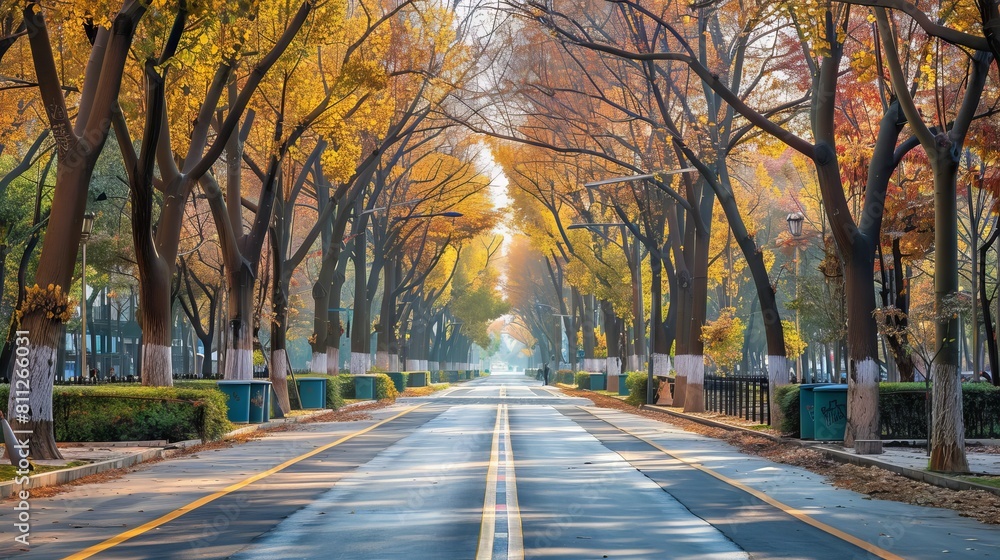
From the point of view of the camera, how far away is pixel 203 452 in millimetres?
20969

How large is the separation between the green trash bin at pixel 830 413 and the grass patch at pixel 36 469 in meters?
13.1

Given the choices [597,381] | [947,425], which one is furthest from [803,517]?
[597,381]

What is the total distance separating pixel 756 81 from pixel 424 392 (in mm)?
40273

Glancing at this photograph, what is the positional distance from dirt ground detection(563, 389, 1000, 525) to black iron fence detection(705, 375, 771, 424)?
4128mm

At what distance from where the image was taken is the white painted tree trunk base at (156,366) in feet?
76.2

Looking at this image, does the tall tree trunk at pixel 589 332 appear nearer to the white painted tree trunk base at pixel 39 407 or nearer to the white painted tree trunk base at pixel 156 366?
the white painted tree trunk base at pixel 156 366

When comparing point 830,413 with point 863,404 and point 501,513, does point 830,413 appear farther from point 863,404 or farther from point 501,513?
point 501,513

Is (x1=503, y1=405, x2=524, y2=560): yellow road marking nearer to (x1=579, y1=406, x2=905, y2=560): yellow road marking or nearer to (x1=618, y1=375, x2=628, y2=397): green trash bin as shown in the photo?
(x1=579, y1=406, x2=905, y2=560): yellow road marking

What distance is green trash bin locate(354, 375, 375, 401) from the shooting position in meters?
48.0

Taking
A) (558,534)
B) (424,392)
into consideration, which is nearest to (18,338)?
(558,534)

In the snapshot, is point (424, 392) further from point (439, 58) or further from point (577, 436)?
point (577, 436)

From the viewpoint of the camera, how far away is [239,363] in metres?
30.0

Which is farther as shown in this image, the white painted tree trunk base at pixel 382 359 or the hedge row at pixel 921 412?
the white painted tree trunk base at pixel 382 359

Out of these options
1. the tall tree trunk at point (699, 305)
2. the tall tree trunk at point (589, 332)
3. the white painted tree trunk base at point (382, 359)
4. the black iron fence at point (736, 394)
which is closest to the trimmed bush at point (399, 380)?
the white painted tree trunk base at point (382, 359)
